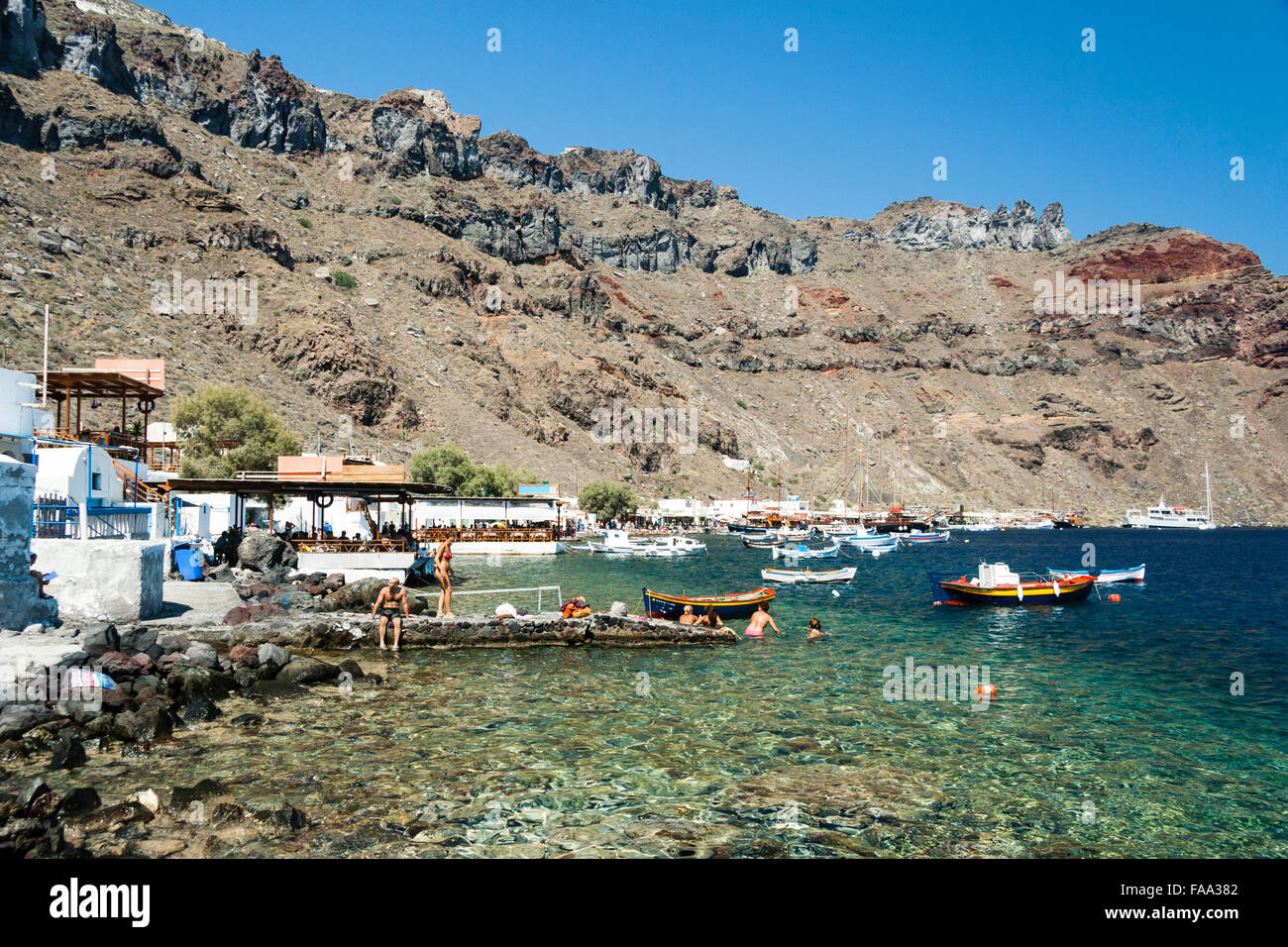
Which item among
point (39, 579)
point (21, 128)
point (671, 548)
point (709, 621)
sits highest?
point (21, 128)

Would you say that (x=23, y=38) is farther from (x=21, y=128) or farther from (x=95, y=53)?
(x=21, y=128)

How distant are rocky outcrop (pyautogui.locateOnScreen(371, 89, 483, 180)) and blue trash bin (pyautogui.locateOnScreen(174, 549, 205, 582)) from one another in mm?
143030

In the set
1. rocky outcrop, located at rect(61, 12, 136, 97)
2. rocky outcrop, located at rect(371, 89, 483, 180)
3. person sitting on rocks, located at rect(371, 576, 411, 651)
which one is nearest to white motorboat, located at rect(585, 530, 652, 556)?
person sitting on rocks, located at rect(371, 576, 411, 651)

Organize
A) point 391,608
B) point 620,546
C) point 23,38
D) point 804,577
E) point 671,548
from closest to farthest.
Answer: point 391,608, point 804,577, point 620,546, point 671,548, point 23,38

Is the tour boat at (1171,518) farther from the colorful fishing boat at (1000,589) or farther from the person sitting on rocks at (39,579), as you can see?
the person sitting on rocks at (39,579)

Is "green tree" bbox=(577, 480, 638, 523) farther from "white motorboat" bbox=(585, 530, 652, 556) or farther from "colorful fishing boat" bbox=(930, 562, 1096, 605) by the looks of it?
"colorful fishing boat" bbox=(930, 562, 1096, 605)

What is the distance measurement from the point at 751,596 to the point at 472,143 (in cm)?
19644

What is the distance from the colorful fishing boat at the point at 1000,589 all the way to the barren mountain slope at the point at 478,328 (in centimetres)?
6516

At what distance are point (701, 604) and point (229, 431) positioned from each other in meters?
45.8

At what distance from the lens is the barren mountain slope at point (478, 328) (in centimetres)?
8806

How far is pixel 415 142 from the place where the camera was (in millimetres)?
161750

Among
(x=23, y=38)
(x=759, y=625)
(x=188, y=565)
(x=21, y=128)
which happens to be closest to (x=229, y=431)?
(x=188, y=565)

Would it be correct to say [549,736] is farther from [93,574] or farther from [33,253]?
[33,253]
